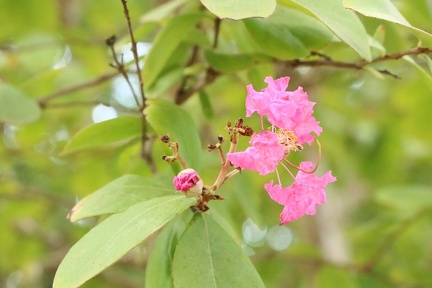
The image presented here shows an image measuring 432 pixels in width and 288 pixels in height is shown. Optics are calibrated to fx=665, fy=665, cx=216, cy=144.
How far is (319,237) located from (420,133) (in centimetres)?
51

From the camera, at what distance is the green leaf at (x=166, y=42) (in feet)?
2.56

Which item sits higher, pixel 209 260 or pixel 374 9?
pixel 374 9

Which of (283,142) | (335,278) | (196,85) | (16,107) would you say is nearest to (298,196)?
(283,142)

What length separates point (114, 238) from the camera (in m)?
0.54

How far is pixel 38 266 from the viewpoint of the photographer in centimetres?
156

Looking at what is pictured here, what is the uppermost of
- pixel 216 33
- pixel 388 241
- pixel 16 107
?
pixel 216 33

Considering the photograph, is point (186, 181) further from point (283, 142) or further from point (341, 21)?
point (341, 21)

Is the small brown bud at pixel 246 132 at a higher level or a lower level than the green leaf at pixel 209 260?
higher

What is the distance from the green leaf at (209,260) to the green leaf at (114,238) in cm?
4

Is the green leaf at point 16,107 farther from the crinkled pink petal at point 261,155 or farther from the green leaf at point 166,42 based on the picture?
the crinkled pink petal at point 261,155

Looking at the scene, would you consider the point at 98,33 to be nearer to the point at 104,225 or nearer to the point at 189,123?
the point at 189,123

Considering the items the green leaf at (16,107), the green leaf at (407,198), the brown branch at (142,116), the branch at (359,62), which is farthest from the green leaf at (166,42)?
the green leaf at (407,198)

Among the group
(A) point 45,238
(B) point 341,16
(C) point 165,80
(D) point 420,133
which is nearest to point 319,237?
(D) point 420,133

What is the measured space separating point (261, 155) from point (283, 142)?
4 cm
